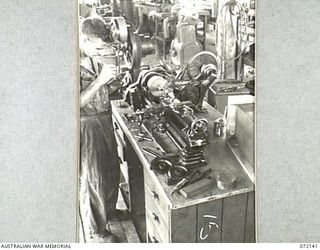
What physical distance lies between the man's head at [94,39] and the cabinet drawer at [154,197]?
537 mm

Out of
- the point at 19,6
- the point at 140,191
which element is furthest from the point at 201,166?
the point at 19,6

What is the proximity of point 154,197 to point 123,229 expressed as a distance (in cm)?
19

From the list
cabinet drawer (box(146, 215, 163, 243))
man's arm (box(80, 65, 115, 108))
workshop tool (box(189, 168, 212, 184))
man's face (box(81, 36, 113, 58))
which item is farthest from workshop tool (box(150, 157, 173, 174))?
man's face (box(81, 36, 113, 58))

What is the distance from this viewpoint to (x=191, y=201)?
7.11 feet

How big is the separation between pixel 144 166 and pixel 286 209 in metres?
0.63

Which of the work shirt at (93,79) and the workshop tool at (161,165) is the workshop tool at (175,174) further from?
the work shirt at (93,79)

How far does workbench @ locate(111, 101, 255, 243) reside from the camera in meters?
2.18

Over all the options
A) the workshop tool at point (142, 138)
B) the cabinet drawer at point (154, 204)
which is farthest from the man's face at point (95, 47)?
the cabinet drawer at point (154, 204)

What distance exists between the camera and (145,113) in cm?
222

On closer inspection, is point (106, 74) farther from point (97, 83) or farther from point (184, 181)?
point (184, 181)

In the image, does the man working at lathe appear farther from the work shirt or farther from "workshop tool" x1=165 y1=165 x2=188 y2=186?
"workshop tool" x1=165 y1=165 x2=188 y2=186

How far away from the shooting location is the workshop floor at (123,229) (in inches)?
87.1

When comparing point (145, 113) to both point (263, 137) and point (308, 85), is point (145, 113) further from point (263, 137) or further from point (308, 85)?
point (308, 85)

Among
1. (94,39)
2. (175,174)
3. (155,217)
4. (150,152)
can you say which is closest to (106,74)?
(94,39)
